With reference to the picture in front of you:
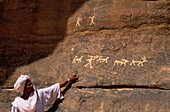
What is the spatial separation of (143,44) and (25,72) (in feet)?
5.86

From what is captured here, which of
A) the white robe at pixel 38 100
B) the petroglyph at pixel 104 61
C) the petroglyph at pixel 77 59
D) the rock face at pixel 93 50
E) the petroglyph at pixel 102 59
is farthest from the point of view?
the petroglyph at pixel 77 59

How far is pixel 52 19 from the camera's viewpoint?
212 inches

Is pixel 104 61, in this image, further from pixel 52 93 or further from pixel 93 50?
pixel 52 93

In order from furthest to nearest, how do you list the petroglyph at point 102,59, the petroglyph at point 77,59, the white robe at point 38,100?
the petroglyph at point 77,59 < the petroglyph at point 102,59 < the white robe at point 38,100

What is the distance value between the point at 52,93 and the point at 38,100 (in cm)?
24

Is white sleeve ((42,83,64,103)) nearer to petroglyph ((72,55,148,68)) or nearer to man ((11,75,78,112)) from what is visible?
man ((11,75,78,112))

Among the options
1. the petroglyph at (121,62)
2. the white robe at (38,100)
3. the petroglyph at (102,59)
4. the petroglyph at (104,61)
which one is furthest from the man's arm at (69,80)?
the petroglyph at (121,62)

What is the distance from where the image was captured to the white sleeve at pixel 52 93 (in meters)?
4.45

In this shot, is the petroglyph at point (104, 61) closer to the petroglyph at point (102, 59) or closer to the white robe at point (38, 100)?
the petroglyph at point (102, 59)

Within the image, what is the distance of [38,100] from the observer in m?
4.34

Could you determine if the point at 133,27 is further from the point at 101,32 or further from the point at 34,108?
the point at 34,108

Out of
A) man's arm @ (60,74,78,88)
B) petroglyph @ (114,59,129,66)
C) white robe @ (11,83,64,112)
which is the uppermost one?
petroglyph @ (114,59,129,66)

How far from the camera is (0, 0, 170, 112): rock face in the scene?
436 centimetres

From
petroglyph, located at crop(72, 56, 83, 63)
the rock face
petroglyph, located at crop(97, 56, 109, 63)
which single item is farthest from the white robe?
petroglyph, located at crop(97, 56, 109, 63)
